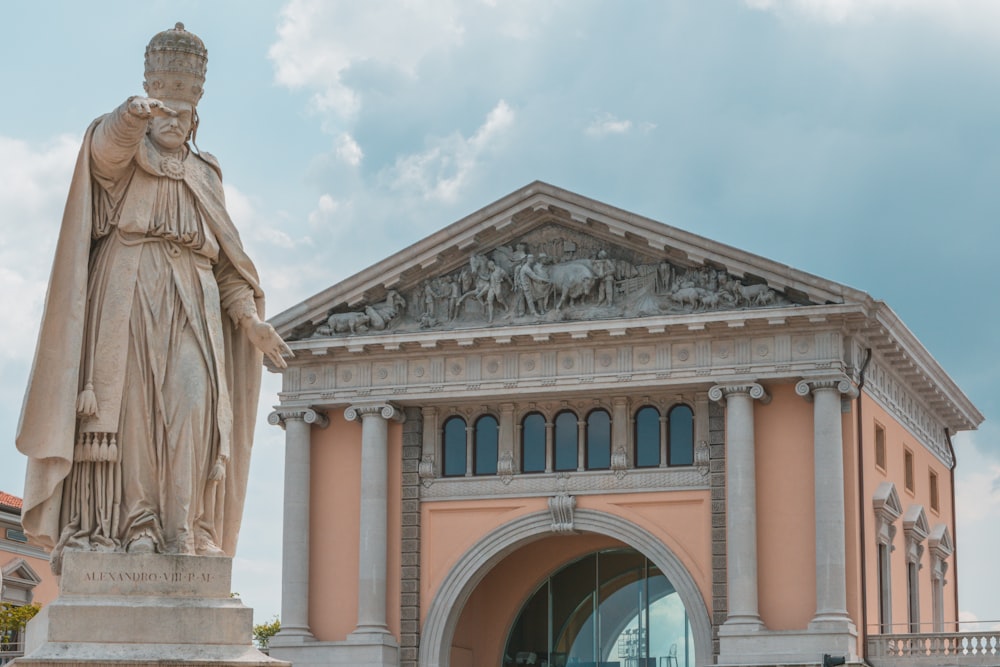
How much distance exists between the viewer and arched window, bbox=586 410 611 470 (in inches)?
1553

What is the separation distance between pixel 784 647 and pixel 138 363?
28967mm

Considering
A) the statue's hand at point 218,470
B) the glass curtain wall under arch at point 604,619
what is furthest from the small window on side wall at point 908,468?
the statue's hand at point 218,470

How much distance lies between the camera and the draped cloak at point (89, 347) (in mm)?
9023

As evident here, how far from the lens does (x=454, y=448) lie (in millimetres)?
40781

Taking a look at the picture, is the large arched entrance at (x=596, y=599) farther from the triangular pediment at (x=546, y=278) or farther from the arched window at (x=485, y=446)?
the triangular pediment at (x=546, y=278)

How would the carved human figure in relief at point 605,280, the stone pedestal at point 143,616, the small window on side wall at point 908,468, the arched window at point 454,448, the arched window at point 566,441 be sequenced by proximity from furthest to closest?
1. the small window on side wall at point 908,468
2. the arched window at point 454,448
3. the arched window at point 566,441
4. the carved human figure in relief at point 605,280
5. the stone pedestal at point 143,616

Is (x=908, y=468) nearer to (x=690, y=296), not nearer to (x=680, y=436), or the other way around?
(x=680, y=436)

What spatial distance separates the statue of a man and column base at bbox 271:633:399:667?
30075mm

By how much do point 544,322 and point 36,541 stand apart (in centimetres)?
3046

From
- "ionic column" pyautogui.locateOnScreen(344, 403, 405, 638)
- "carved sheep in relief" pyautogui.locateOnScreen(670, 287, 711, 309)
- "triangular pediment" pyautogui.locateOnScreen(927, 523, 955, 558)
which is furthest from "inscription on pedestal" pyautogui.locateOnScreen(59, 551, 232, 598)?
"triangular pediment" pyautogui.locateOnScreen(927, 523, 955, 558)

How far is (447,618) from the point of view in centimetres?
3972

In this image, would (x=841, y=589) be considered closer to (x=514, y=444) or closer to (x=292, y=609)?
(x=514, y=444)

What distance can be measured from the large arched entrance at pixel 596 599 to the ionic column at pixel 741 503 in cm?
110

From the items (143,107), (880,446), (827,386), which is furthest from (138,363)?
(880,446)
